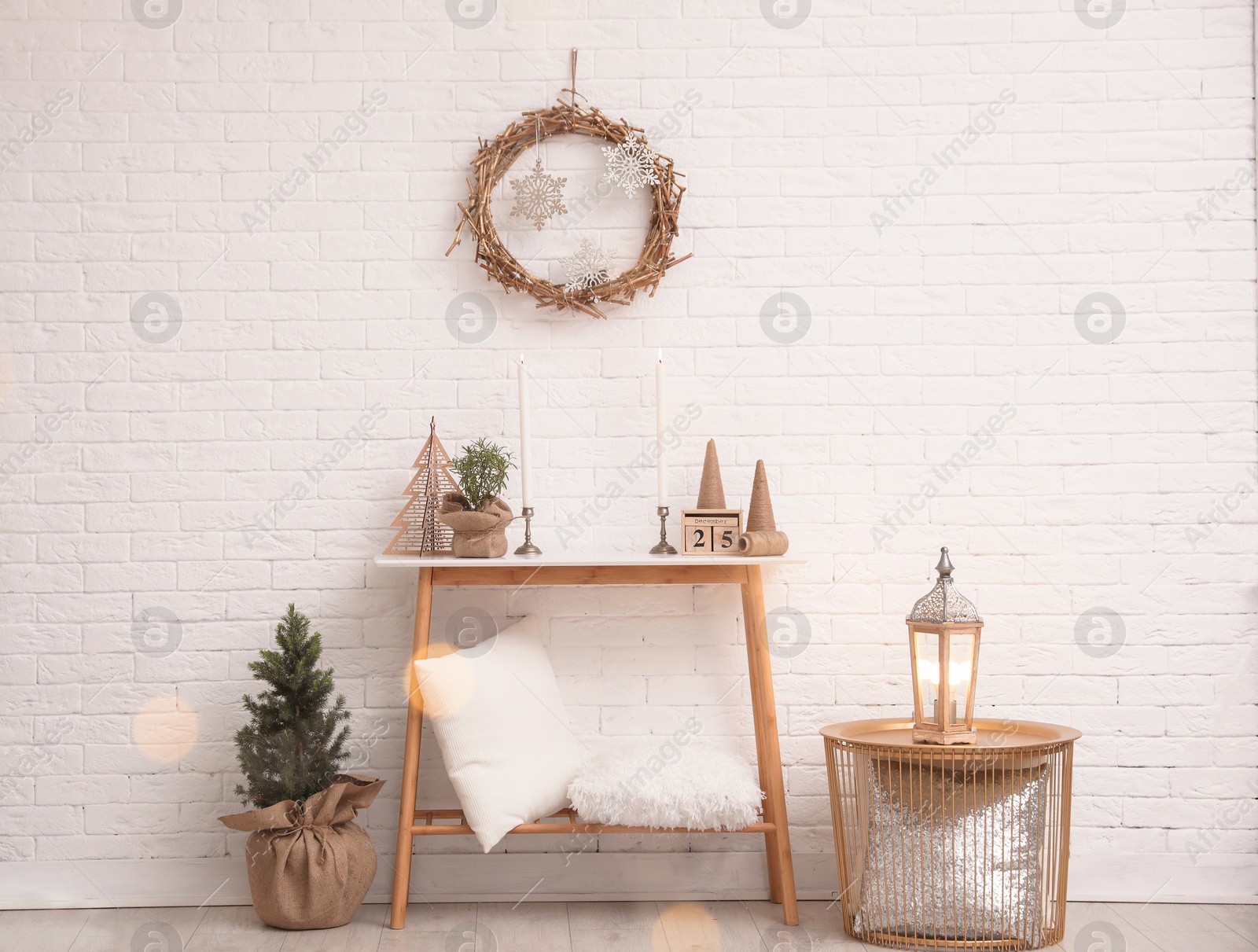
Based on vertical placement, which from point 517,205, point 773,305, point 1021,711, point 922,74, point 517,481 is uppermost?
point 922,74

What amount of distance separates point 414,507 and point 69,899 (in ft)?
4.14

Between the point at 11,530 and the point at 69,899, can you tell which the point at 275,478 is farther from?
the point at 69,899

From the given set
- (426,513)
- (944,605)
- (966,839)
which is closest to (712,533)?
(944,605)

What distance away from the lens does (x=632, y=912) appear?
2.31 m

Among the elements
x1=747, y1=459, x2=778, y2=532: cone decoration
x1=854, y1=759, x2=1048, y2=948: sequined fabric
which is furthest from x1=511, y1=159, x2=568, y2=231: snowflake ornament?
x1=854, y1=759, x2=1048, y2=948: sequined fabric

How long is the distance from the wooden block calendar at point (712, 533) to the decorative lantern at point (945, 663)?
433 mm

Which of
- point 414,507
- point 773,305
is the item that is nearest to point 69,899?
point 414,507

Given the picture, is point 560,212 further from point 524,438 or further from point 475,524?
point 475,524

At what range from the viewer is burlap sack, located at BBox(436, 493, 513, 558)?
2174mm

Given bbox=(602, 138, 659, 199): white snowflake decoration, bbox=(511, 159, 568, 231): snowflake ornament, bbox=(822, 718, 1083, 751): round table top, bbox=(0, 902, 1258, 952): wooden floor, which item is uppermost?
bbox=(602, 138, 659, 199): white snowflake decoration

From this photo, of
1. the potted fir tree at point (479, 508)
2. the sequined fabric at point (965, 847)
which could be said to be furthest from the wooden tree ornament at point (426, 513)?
the sequined fabric at point (965, 847)

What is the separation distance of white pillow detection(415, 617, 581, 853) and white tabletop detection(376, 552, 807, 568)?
22 centimetres

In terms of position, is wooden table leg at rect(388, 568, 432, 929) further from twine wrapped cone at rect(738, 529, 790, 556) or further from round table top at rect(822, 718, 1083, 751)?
round table top at rect(822, 718, 1083, 751)

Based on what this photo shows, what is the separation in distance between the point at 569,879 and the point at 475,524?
927mm
